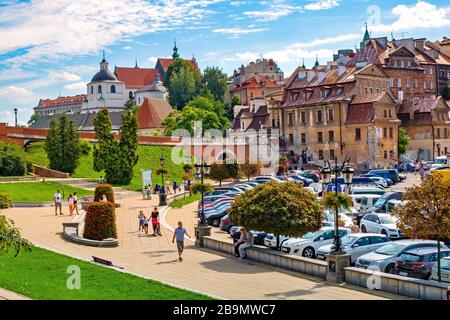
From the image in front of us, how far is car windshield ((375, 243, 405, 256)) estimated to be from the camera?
2217cm

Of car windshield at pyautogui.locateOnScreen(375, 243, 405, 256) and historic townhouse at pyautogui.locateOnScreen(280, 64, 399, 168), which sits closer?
car windshield at pyautogui.locateOnScreen(375, 243, 405, 256)

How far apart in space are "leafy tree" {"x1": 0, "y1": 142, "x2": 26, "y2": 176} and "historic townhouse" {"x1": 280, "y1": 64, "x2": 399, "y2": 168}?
117 ft

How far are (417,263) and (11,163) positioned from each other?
43.8m

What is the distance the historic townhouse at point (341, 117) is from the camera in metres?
78.0

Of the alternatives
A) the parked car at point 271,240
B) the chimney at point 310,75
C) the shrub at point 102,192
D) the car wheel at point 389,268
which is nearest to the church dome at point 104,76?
the chimney at point 310,75

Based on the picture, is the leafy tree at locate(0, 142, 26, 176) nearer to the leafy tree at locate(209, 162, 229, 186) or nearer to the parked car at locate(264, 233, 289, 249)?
the leafy tree at locate(209, 162, 229, 186)

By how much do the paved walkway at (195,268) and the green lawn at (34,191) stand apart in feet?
37.5

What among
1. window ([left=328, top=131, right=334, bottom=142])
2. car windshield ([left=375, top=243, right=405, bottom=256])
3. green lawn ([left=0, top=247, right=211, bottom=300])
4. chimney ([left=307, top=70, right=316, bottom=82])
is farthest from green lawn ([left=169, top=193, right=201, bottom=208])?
chimney ([left=307, top=70, right=316, bottom=82])

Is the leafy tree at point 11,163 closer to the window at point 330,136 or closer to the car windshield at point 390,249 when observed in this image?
the window at point 330,136

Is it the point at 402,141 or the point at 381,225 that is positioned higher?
the point at 402,141

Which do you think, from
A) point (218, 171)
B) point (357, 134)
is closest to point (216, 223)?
point (218, 171)

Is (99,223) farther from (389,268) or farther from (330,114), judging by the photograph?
(330,114)

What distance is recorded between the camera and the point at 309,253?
1017 inches

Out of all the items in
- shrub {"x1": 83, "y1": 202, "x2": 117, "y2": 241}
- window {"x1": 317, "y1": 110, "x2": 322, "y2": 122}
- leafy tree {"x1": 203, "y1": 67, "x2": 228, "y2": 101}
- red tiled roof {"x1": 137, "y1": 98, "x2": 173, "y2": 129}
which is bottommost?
shrub {"x1": 83, "y1": 202, "x2": 117, "y2": 241}
